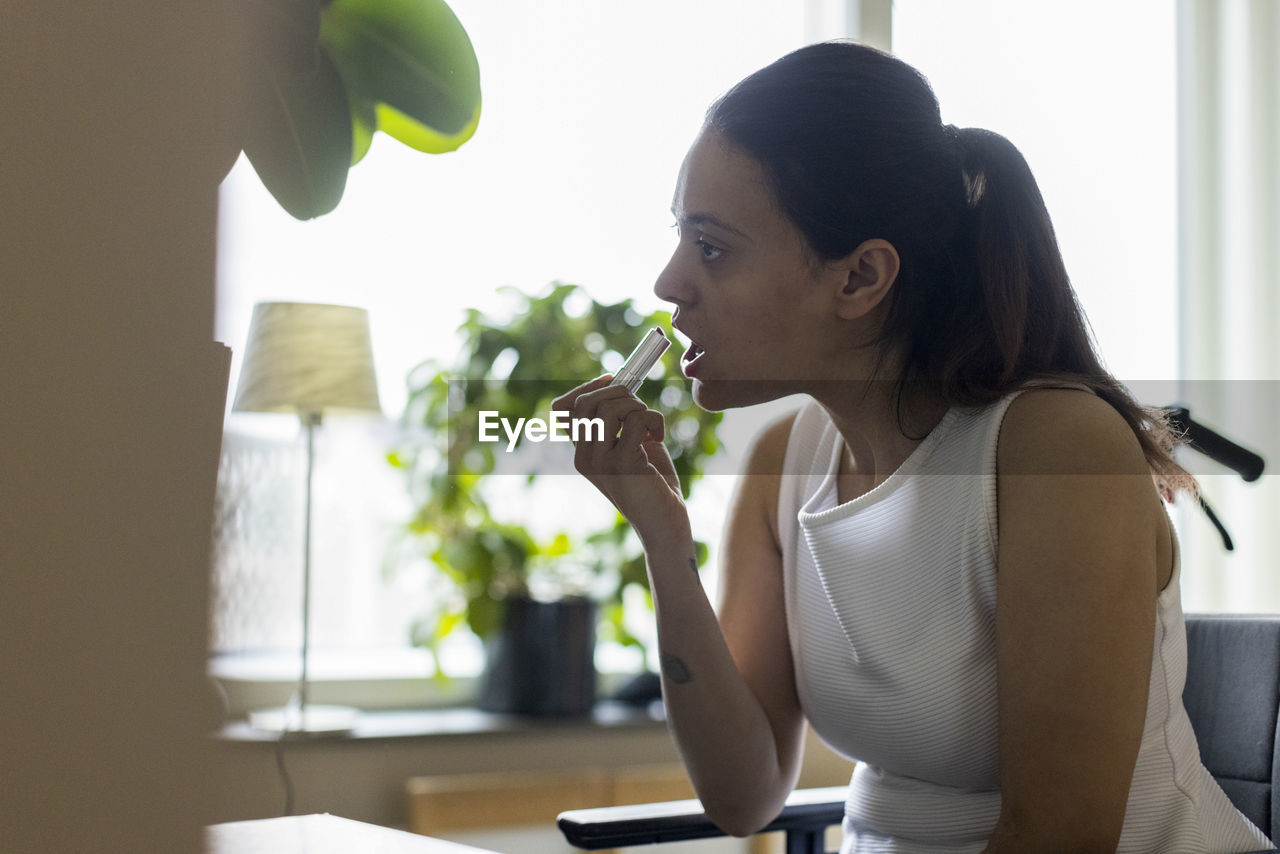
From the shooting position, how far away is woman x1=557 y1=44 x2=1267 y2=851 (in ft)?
2.57

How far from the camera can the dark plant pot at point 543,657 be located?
5.61ft

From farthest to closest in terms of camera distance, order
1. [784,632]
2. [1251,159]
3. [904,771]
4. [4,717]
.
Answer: [1251,159], [784,632], [904,771], [4,717]

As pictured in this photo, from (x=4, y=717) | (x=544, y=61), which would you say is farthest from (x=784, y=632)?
(x=544, y=61)

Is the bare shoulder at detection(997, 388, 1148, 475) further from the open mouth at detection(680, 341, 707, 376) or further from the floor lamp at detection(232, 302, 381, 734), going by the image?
the floor lamp at detection(232, 302, 381, 734)

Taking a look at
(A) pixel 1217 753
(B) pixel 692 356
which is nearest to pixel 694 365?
(B) pixel 692 356

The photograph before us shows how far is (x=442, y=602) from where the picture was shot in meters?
1.73

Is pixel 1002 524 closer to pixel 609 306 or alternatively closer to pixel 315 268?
pixel 609 306

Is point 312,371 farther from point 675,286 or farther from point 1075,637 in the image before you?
point 1075,637

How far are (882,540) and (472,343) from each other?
34.3 inches

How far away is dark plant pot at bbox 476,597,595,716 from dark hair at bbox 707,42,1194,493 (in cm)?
90

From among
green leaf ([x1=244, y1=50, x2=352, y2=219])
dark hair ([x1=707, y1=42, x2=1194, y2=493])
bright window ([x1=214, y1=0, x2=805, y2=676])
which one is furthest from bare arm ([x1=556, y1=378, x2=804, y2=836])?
bright window ([x1=214, y1=0, x2=805, y2=676])

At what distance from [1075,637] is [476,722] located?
1.13m

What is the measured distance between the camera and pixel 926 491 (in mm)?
949

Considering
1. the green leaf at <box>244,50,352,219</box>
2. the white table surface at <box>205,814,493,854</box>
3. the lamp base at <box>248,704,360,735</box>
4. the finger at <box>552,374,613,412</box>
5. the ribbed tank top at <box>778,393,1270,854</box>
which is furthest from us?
the lamp base at <box>248,704,360,735</box>
